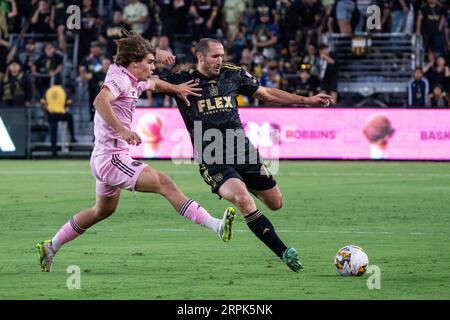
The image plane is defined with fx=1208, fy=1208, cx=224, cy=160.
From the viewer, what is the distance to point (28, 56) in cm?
3344

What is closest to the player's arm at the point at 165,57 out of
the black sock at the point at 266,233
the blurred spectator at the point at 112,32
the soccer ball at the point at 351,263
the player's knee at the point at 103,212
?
the player's knee at the point at 103,212

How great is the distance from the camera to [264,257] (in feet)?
42.1

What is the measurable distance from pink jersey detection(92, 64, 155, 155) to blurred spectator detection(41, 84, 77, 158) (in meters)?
19.8

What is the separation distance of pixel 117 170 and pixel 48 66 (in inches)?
860

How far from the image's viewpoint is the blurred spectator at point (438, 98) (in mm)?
29906

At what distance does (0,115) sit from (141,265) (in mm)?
18673

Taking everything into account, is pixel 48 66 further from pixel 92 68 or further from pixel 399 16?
pixel 399 16

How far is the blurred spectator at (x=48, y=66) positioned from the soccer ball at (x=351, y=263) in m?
21.8

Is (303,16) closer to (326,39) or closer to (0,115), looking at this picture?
(326,39)

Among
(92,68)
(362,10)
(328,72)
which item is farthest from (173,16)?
(362,10)

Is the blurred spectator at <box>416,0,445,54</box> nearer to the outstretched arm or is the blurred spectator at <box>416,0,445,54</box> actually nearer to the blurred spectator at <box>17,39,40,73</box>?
the blurred spectator at <box>17,39,40,73</box>

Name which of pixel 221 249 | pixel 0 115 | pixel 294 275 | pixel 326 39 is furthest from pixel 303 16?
pixel 294 275

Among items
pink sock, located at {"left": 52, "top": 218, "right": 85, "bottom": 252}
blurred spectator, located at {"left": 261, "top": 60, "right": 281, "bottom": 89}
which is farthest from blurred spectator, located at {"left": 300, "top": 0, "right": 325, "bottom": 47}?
pink sock, located at {"left": 52, "top": 218, "right": 85, "bottom": 252}

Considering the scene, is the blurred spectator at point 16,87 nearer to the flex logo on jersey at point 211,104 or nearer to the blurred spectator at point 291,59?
the blurred spectator at point 291,59
